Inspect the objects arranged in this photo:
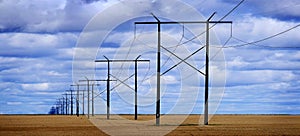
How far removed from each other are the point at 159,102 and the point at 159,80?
2.42 meters

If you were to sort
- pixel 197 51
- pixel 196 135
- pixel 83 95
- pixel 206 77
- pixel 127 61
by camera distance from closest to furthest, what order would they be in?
pixel 196 135
pixel 197 51
pixel 206 77
pixel 127 61
pixel 83 95

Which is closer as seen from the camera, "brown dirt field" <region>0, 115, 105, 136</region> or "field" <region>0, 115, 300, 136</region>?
"field" <region>0, 115, 300, 136</region>

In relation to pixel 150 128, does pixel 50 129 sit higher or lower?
lower

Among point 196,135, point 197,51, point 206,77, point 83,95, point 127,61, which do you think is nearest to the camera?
point 196,135

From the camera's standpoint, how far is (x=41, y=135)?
1796 inches

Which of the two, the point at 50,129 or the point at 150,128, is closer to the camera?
the point at 150,128

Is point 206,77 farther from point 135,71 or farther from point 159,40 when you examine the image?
point 135,71

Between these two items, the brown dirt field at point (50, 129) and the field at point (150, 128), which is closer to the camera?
the field at point (150, 128)

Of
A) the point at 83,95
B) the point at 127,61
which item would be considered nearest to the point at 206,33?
the point at 127,61

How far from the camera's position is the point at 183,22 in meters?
58.7

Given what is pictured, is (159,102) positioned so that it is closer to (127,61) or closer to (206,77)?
(206,77)

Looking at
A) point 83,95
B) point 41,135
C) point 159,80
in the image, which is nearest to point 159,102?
point 159,80

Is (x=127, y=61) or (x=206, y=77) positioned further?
(x=127, y=61)

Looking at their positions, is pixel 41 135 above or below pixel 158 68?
below
